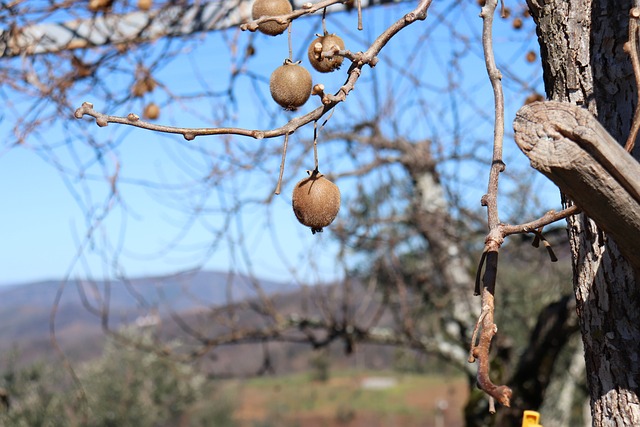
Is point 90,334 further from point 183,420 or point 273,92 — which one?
point 273,92

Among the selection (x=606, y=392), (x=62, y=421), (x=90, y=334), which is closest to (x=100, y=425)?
(x=62, y=421)

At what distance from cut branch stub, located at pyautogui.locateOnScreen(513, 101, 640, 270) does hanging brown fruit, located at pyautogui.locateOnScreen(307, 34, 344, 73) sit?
352 millimetres

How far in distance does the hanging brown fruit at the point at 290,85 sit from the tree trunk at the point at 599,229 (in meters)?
0.50

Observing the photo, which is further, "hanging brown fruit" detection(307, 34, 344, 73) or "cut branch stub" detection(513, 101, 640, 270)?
"hanging brown fruit" detection(307, 34, 344, 73)

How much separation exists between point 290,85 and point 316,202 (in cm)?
18

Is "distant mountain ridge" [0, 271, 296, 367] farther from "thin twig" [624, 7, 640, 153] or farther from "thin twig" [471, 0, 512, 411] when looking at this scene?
"thin twig" [624, 7, 640, 153]

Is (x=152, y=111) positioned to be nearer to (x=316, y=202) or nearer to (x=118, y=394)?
(x=316, y=202)

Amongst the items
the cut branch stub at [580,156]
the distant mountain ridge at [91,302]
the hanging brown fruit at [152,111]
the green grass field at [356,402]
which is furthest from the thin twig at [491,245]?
the green grass field at [356,402]

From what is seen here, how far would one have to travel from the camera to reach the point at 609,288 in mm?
1256

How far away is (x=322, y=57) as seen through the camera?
1.16 meters

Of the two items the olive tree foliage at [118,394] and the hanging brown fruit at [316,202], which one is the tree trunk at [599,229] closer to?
the hanging brown fruit at [316,202]

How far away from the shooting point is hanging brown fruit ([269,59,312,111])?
114cm

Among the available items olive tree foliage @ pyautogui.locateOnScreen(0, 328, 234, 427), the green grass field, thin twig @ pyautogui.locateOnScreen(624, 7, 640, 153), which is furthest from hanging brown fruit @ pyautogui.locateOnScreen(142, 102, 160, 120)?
the green grass field

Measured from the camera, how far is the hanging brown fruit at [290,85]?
44.9 inches
